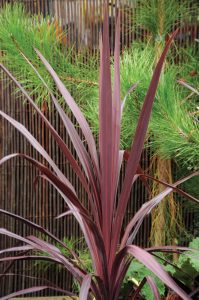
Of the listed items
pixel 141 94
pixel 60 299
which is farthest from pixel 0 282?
pixel 141 94

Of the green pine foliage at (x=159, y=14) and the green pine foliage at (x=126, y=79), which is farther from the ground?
the green pine foliage at (x=159, y=14)

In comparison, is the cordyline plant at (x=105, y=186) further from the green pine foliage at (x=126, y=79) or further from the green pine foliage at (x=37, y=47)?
the green pine foliage at (x=37, y=47)

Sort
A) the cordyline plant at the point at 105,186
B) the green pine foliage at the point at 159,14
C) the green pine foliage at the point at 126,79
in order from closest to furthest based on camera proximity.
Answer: the cordyline plant at the point at 105,186 < the green pine foliage at the point at 126,79 < the green pine foliage at the point at 159,14

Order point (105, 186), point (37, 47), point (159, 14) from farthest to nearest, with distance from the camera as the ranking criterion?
1. point (159, 14)
2. point (37, 47)
3. point (105, 186)

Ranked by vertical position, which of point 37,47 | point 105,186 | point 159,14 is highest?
point 159,14

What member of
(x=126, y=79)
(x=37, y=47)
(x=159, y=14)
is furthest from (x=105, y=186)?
(x=159, y=14)

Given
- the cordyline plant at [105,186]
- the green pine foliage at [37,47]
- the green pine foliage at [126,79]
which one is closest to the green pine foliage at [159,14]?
the green pine foliage at [126,79]

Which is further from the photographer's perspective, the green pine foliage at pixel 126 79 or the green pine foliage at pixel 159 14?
the green pine foliage at pixel 159 14

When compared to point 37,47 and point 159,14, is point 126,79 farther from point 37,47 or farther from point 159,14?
point 159,14

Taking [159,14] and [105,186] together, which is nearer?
[105,186]

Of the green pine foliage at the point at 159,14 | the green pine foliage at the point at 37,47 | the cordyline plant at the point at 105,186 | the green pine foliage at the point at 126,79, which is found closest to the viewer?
the cordyline plant at the point at 105,186

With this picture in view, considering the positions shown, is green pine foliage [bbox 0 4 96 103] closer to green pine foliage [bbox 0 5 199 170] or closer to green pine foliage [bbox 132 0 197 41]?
green pine foliage [bbox 0 5 199 170]

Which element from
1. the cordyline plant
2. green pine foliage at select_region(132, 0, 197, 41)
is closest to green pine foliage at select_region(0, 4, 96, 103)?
green pine foliage at select_region(132, 0, 197, 41)

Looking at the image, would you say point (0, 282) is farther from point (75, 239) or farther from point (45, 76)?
point (45, 76)
